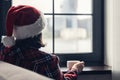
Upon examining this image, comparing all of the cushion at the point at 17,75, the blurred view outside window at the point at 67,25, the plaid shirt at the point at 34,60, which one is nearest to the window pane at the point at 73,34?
the blurred view outside window at the point at 67,25

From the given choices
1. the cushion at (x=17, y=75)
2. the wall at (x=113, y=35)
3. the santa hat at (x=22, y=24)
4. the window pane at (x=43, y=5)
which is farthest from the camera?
the window pane at (x=43, y=5)

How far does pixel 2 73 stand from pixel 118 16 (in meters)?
1.21

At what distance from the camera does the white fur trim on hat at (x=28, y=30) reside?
1358mm

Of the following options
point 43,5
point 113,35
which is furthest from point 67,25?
point 113,35

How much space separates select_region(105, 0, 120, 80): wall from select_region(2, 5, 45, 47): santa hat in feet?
2.20

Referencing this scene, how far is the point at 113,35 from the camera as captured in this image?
1.94 metres

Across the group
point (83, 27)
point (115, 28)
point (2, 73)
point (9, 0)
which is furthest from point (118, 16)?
point (2, 73)

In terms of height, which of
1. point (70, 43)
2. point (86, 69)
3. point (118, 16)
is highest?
point (118, 16)

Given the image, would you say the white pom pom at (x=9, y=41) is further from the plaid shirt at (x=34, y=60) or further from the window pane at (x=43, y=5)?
the window pane at (x=43, y=5)

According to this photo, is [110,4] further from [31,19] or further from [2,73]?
[2,73]

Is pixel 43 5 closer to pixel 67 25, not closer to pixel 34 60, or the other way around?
pixel 67 25

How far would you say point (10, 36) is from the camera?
138 cm

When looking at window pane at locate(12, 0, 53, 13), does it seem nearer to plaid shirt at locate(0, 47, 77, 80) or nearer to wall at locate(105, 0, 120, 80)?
wall at locate(105, 0, 120, 80)

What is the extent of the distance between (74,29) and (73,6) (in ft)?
0.51
